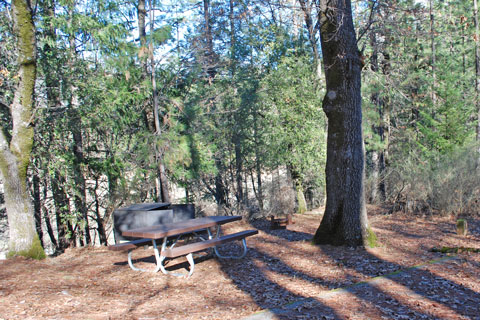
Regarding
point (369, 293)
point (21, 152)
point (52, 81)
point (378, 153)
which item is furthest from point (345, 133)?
point (378, 153)

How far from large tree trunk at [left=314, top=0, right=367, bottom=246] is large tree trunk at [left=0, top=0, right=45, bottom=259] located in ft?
16.7

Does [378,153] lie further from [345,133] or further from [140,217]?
[140,217]

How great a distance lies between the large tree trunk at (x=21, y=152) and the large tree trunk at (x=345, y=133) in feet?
16.7

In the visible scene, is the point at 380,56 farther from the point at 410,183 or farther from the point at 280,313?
the point at 280,313

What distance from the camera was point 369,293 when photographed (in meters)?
4.25

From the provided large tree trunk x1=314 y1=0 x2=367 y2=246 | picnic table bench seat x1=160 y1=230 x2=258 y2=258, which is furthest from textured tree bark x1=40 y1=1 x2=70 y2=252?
large tree trunk x1=314 y1=0 x2=367 y2=246

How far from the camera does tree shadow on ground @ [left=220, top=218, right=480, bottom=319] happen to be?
371 centimetres

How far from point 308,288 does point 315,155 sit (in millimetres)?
7693

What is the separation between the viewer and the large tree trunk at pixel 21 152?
6441mm

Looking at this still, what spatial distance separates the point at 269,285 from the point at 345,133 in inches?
116

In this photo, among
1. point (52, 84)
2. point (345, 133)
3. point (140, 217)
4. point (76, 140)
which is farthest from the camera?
point (76, 140)

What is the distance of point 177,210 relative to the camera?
8.34m

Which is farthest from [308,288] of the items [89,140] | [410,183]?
[89,140]

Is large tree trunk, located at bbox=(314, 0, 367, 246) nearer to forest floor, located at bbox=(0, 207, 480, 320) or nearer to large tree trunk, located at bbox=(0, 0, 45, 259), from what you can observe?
forest floor, located at bbox=(0, 207, 480, 320)
